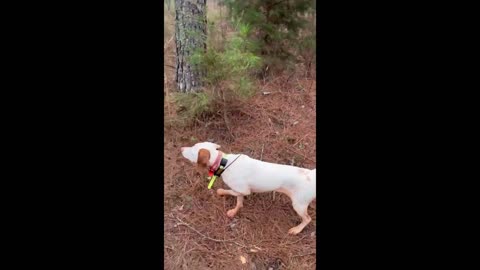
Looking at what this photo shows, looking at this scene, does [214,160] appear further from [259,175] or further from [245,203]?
[245,203]

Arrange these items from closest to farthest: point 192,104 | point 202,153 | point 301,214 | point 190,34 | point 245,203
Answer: point 202,153 → point 301,214 → point 245,203 → point 190,34 → point 192,104

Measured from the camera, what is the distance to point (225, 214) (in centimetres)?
279

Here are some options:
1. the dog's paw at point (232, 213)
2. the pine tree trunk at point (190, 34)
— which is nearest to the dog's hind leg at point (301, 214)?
the dog's paw at point (232, 213)

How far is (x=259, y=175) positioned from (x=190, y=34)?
1538 millimetres

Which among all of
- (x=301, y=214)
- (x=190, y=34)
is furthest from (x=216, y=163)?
(x=190, y=34)

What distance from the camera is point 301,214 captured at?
262cm

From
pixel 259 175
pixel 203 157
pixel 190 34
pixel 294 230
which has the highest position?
pixel 190 34

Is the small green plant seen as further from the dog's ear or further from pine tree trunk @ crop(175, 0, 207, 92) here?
the dog's ear

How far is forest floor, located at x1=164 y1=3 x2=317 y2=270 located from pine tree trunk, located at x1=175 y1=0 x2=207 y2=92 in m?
0.30

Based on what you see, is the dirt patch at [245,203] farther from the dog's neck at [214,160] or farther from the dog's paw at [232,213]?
the dog's neck at [214,160]

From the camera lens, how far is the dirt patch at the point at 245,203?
2.47m
